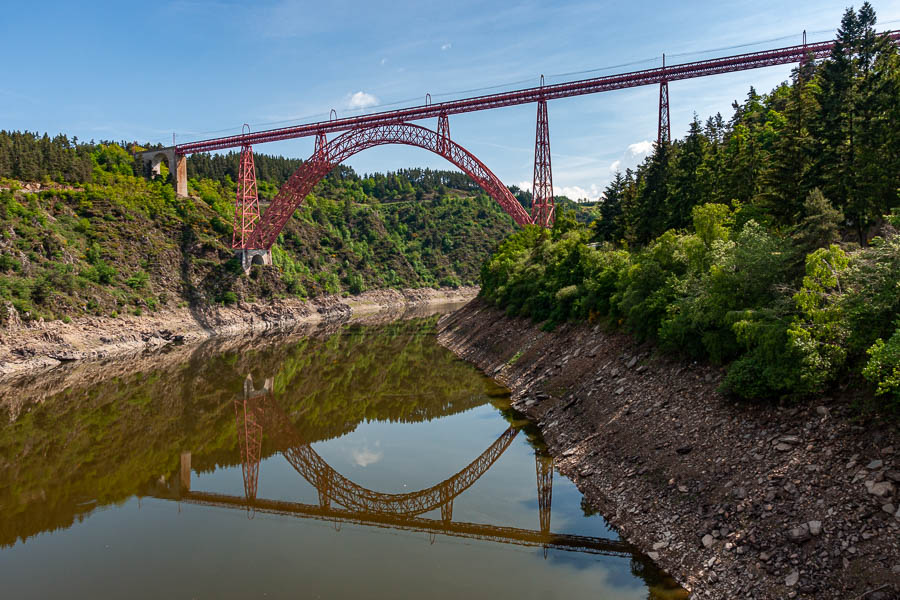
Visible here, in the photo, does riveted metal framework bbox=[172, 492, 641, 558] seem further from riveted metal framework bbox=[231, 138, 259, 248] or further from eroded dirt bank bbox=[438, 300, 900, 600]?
riveted metal framework bbox=[231, 138, 259, 248]

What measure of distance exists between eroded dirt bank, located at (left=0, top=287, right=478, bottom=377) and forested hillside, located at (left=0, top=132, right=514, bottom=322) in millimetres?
912

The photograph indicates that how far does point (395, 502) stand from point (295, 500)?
2225mm

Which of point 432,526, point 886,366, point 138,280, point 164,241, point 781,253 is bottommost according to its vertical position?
point 432,526

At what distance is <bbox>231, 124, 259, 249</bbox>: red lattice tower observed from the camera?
167ft

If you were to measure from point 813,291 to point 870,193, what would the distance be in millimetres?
7815

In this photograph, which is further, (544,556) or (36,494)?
(36,494)

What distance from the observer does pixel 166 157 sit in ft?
193

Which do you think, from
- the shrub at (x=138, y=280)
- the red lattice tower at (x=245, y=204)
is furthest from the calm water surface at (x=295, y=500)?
the red lattice tower at (x=245, y=204)

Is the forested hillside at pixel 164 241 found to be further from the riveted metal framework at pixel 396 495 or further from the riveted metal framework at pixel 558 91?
the riveted metal framework at pixel 396 495

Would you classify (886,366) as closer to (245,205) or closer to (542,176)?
(542,176)

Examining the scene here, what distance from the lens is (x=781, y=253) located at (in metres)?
10.8

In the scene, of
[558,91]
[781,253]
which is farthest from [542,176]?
[781,253]

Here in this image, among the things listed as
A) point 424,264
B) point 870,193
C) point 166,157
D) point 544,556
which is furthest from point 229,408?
point 424,264

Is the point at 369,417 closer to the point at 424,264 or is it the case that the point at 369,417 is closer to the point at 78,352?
the point at 78,352
